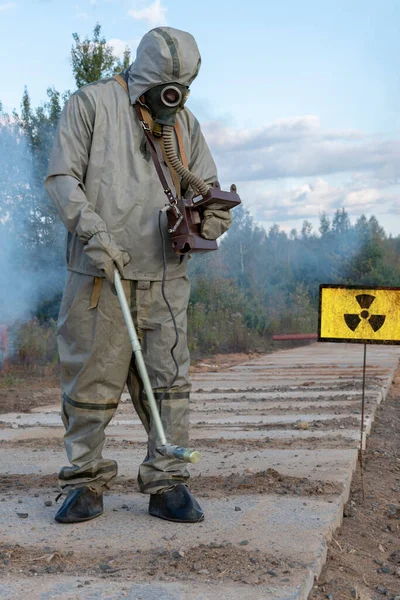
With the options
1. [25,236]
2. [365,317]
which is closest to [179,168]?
[365,317]

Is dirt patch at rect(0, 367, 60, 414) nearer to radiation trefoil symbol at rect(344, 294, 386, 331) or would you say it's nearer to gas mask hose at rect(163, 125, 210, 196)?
radiation trefoil symbol at rect(344, 294, 386, 331)

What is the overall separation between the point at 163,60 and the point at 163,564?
175 centimetres

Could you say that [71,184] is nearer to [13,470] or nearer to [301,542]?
[301,542]

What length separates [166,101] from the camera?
10.2 feet

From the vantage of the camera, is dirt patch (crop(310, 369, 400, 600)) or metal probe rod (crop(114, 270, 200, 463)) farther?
metal probe rod (crop(114, 270, 200, 463))

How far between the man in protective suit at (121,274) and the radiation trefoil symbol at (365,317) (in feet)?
3.49

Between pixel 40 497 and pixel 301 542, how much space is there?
3.97ft

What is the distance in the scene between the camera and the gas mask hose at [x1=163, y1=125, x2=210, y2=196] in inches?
123

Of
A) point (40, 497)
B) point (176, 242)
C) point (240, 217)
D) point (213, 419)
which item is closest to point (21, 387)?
point (213, 419)

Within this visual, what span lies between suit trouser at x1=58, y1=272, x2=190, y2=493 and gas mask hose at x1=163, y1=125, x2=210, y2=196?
0.38 m

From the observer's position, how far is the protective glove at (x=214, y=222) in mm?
3152

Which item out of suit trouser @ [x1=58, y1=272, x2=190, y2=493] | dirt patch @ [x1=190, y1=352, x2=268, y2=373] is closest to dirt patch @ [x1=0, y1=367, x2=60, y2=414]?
dirt patch @ [x1=190, y1=352, x2=268, y2=373]

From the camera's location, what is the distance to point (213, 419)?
234 inches

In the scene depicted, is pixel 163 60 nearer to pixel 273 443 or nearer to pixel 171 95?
pixel 171 95
